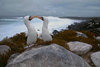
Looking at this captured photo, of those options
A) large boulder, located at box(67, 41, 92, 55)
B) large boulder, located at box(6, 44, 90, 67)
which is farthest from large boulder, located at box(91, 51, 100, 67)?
large boulder, located at box(6, 44, 90, 67)

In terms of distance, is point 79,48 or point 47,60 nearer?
point 47,60

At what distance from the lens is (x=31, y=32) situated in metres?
5.65

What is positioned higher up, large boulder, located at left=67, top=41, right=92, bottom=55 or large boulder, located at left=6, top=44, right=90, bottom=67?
large boulder, located at left=6, top=44, right=90, bottom=67

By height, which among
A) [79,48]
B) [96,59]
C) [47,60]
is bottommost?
[96,59]

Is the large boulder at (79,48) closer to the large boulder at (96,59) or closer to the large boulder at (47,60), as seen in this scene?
the large boulder at (96,59)

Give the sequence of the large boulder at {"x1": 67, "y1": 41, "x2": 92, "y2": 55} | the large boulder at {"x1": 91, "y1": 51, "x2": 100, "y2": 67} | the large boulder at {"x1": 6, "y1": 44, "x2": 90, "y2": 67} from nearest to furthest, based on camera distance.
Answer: the large boulder at {"x1": 6, "y1": 44, "x2": 90, "y2": 67} → the large boulder at {"x1": 91, "y1": 51, "x2": 100, "y2": 67} → the large boulder at {"x1": 67, "y1": 41, "x2": 92, "y2": 55}

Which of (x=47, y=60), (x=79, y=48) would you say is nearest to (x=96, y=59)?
(x=79, y=48)

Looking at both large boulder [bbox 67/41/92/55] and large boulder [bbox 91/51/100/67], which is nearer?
large boulder [bbox 91/51/100/67]

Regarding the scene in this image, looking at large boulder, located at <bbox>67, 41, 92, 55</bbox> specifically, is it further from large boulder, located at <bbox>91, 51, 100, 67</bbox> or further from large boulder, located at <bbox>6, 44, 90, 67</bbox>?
large boulder, located at <bbox>6, 44, 90, 67</bbox>

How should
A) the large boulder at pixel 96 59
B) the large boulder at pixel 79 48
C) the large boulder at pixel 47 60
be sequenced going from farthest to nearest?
the large boulder at pixel 79 48 → the large boulder at pixel 96 59 → the large boulder at pixel 47 60

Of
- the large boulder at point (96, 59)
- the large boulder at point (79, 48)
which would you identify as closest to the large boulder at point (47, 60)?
the large boulder at point (96, 59)

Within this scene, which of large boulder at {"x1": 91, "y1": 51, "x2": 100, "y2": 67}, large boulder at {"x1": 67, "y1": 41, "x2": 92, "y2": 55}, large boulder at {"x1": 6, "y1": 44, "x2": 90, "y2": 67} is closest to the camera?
large boulder at {"x1": 6, "y1": 44, "x2": 90, "y2": 67}

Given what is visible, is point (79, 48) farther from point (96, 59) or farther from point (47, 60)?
point (47, 60)

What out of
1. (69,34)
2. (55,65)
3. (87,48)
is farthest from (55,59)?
(69,34)
